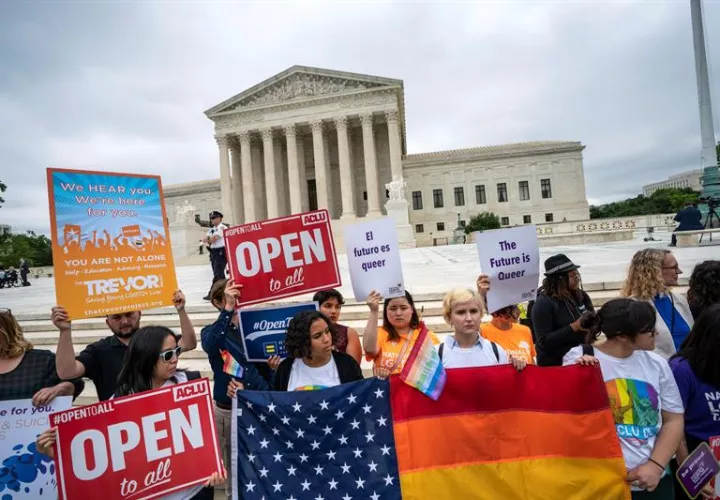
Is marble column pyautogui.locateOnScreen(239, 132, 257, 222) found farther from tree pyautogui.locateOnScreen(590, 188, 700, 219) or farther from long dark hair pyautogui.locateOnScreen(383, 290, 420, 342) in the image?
tree pyautogui.locateOnScreen(590, 188, 700, 219)

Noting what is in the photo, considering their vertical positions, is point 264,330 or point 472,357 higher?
point 264,330

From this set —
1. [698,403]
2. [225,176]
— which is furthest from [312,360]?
[225,176]

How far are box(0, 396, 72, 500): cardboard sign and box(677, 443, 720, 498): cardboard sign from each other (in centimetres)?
386

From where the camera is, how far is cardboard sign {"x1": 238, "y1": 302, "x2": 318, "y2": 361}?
3600 millimetres

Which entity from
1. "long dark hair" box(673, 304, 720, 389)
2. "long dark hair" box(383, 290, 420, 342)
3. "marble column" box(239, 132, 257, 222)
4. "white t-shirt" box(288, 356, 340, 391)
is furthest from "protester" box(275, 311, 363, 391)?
"marble column" box(239, 132, 257, 222)

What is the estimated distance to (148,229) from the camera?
353 cm

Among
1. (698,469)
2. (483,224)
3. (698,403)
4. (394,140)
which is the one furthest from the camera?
(394,140)

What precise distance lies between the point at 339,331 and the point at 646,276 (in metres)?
2.73

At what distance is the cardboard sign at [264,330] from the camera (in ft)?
11.8

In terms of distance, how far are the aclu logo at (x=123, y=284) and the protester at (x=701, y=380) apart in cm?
381

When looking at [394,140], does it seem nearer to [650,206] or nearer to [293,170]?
[293,170]

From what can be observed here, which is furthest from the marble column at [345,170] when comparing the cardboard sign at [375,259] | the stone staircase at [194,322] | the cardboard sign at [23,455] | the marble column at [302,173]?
the cardboard sign at [23,455]

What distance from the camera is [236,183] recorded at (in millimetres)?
46719

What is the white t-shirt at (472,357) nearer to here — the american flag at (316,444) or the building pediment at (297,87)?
the american flag at (316,444)
